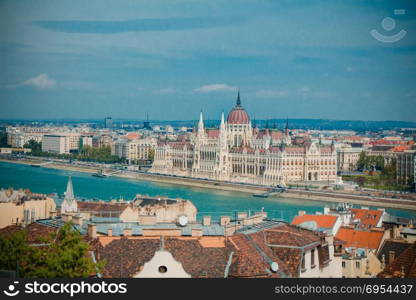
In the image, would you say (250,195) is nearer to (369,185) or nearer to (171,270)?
(369,185)

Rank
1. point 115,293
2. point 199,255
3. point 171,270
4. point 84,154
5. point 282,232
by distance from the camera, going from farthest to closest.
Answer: point 84,154
point 282,232
point 199,255
point 171,270
point 115,293

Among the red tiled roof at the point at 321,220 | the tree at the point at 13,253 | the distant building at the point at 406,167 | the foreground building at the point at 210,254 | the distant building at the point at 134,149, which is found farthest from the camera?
the distant building at the point at 134,149

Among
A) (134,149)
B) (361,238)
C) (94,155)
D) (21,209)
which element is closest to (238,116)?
(134,149)

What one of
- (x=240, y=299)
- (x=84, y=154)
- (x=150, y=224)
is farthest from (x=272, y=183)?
(x=240, y=299)

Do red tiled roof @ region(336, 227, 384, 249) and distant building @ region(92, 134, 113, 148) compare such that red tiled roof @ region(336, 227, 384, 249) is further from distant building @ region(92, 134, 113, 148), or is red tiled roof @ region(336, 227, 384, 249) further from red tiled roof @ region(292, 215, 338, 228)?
distant building @ region(92, 134, 113, 148)

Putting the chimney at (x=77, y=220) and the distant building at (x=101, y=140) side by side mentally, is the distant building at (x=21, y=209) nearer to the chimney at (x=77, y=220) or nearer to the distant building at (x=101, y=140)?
the chimney at (x=77, y=220)

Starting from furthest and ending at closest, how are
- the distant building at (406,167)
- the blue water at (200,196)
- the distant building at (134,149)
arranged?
the distant building at (134,149) < the distant building at (406,167) < the blue water at (200,196)

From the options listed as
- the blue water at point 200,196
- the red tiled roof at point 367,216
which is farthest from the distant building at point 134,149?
the red tiled roof at point 367,216
